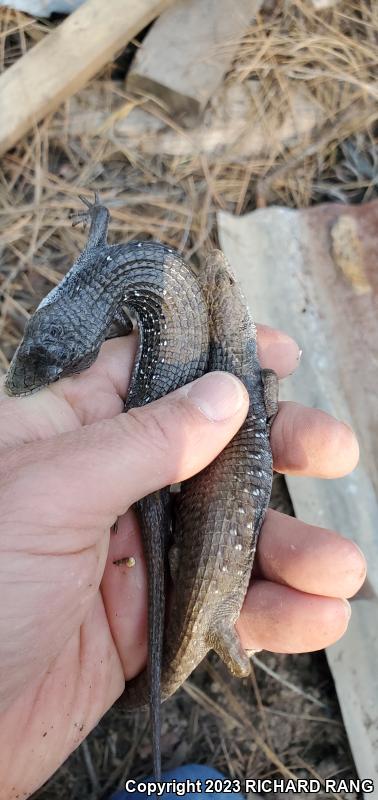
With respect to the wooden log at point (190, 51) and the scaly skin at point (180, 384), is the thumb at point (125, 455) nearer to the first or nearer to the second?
the scaly skin at point (180, 384)

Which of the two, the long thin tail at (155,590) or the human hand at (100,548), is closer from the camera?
the human hand at (100,548)

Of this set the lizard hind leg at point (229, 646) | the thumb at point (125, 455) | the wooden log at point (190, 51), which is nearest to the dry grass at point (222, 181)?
the wooden log at point (190, 51)

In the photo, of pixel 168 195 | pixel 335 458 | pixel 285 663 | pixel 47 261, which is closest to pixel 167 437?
pixel 335 458

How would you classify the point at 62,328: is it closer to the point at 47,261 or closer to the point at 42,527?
the point at 42,527

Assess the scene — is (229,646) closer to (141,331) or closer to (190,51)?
(141,331)

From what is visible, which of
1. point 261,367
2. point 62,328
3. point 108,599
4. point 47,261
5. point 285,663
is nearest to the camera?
point 62,328

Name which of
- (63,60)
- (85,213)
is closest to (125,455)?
(85,213)
